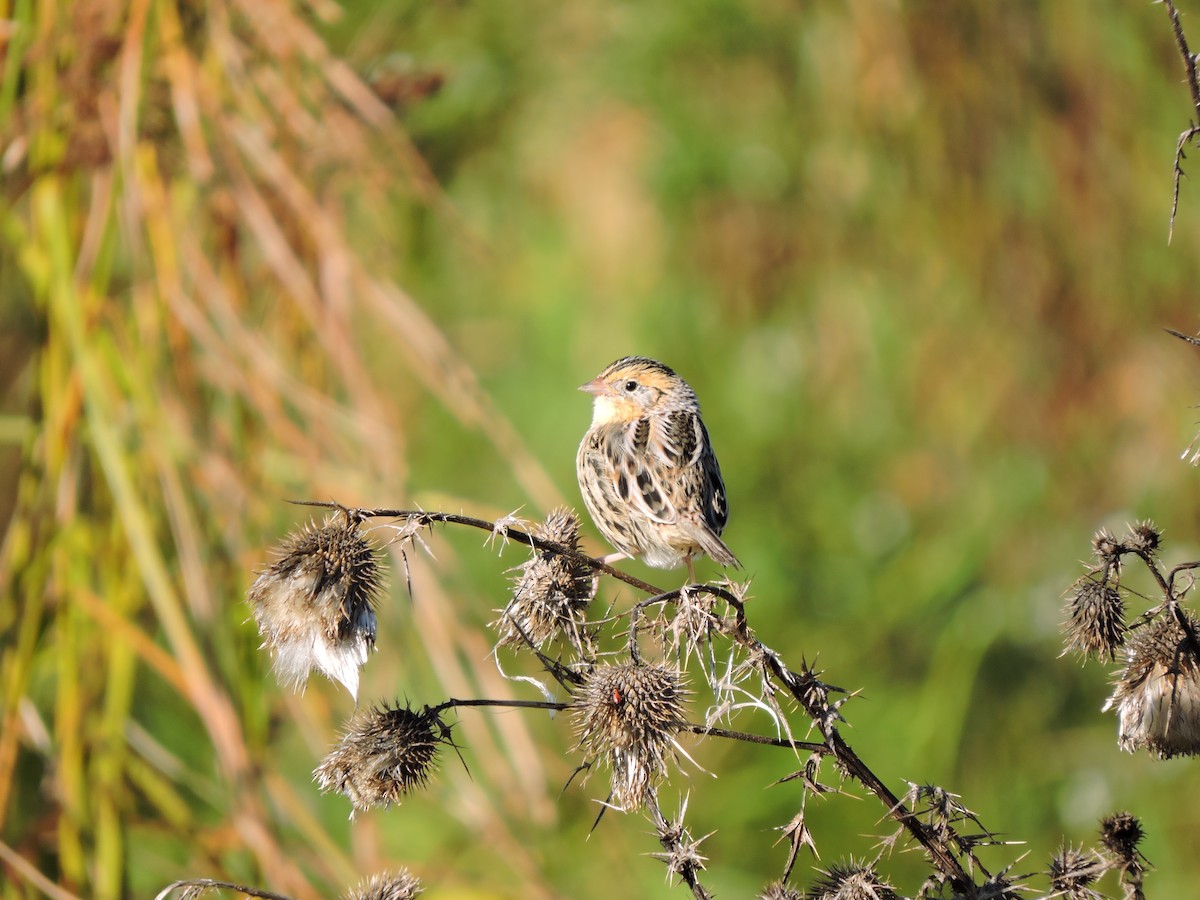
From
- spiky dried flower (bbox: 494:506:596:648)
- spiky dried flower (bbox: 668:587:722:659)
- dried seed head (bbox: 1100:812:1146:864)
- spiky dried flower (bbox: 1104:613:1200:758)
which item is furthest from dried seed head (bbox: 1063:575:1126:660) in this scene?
spiky dried flower (bbox: 494:506:596:648)

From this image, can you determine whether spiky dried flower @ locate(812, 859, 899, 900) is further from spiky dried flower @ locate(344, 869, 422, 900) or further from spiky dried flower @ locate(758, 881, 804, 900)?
spiky dried flower @ locate(344, 869, 422, 900)

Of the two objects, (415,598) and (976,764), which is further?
(976,764)

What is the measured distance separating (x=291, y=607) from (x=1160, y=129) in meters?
4.73

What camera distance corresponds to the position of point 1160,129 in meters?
5.43

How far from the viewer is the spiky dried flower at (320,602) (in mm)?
1912

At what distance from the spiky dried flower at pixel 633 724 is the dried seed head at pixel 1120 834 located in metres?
0.63

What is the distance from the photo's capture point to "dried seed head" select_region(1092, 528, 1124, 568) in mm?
1793

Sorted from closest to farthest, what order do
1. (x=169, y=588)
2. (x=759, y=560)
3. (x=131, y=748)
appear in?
(x=169, y=588)
(x=131, y=748)
(x=759, y=560)

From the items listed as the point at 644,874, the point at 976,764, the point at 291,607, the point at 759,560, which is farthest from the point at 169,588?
the point at 976,764

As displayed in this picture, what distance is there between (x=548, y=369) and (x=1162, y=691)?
4.20m

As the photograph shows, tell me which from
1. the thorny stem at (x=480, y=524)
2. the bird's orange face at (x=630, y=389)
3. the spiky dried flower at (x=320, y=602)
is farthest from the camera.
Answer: the bird's orange face at (x=630, y=389)

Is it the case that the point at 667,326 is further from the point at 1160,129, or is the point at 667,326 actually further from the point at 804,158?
the point at 1160,129

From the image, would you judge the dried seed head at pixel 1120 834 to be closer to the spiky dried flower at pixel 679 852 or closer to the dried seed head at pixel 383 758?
the spiky dried flower at pixel 679 852

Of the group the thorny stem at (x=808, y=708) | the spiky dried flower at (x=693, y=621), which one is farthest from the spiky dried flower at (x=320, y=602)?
the spiky dried flower at (x=693, y=621)
